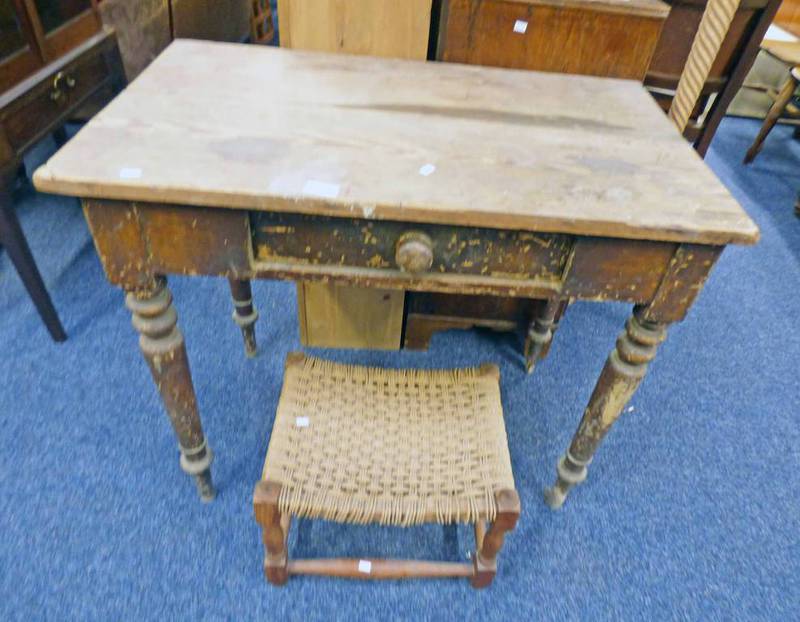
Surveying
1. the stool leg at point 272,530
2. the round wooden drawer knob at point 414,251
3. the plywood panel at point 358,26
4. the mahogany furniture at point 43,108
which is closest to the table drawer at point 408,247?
the round wooden drawer knob at point 414,251

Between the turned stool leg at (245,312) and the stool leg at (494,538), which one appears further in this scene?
the turned stool leg at (245,312)

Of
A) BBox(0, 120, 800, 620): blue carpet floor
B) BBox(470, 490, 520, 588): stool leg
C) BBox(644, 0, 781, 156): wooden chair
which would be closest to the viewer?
BBox(470, 490, 520, 588): stool leg

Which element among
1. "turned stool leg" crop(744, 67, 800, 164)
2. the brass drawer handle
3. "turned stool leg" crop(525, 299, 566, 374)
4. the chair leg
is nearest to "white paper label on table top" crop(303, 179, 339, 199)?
"turned stool leg" crop(525, 299, 566, 374)

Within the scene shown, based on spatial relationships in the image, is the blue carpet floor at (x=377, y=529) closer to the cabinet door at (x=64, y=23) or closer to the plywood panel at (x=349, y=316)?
the plywood panel at (x=349, y=316)

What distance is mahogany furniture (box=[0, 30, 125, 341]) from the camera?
1.27 meters

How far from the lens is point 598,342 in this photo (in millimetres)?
1681

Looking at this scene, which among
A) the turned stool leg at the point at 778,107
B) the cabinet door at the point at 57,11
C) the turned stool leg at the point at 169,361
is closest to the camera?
the turned stool leg at the point at 169,361

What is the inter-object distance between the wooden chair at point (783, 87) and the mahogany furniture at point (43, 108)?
266cm

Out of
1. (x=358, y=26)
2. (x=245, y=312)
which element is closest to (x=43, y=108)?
(x=245, y=312)

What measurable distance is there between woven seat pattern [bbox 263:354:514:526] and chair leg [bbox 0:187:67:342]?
2.37 ft

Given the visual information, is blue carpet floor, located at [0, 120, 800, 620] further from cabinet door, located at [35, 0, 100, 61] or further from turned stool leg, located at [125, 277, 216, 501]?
cabinet door, located at [35, 0, 100, 61]

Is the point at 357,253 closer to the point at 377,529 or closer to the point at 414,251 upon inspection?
the point at 414,251

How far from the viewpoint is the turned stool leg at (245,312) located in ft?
4.58

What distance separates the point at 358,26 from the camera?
1.13 m
